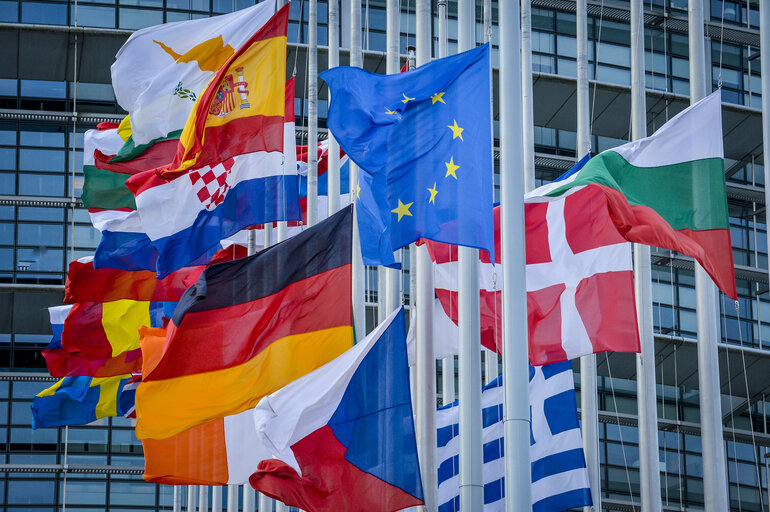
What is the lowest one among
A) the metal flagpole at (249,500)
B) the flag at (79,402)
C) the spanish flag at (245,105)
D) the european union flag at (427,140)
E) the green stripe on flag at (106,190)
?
the metal flagpole at (249,500)

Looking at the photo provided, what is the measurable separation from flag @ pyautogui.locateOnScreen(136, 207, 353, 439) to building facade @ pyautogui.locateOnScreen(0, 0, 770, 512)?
917 inches

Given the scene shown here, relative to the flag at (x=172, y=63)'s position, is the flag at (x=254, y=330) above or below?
below

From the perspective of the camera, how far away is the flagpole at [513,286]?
13891mm

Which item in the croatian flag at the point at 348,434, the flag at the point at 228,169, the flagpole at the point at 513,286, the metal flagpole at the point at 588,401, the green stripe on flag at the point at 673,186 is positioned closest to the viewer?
the flagpole at the point at 513,286

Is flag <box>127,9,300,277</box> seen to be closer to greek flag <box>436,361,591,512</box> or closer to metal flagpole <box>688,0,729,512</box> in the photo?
greek flag <box>436,361,591,512</box>

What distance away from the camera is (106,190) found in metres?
24.9

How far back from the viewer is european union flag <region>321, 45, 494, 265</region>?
14352 millimetres

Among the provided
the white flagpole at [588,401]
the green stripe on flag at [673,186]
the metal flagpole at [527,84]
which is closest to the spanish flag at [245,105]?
the metal flagpole at [527,84]

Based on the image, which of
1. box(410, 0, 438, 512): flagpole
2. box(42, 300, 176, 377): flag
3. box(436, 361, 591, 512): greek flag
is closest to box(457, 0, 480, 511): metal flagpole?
box(410, 0, 438, 512): flagpole

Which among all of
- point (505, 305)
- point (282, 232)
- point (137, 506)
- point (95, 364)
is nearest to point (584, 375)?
point (282, 232)

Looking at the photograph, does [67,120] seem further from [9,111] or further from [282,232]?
[282,232]

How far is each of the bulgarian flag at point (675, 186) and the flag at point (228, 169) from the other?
4.66 metres

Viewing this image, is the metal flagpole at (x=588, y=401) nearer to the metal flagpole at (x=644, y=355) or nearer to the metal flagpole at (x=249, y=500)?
the metal flagpole at (x=644, y=355)

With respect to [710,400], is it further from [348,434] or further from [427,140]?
[427,140]
